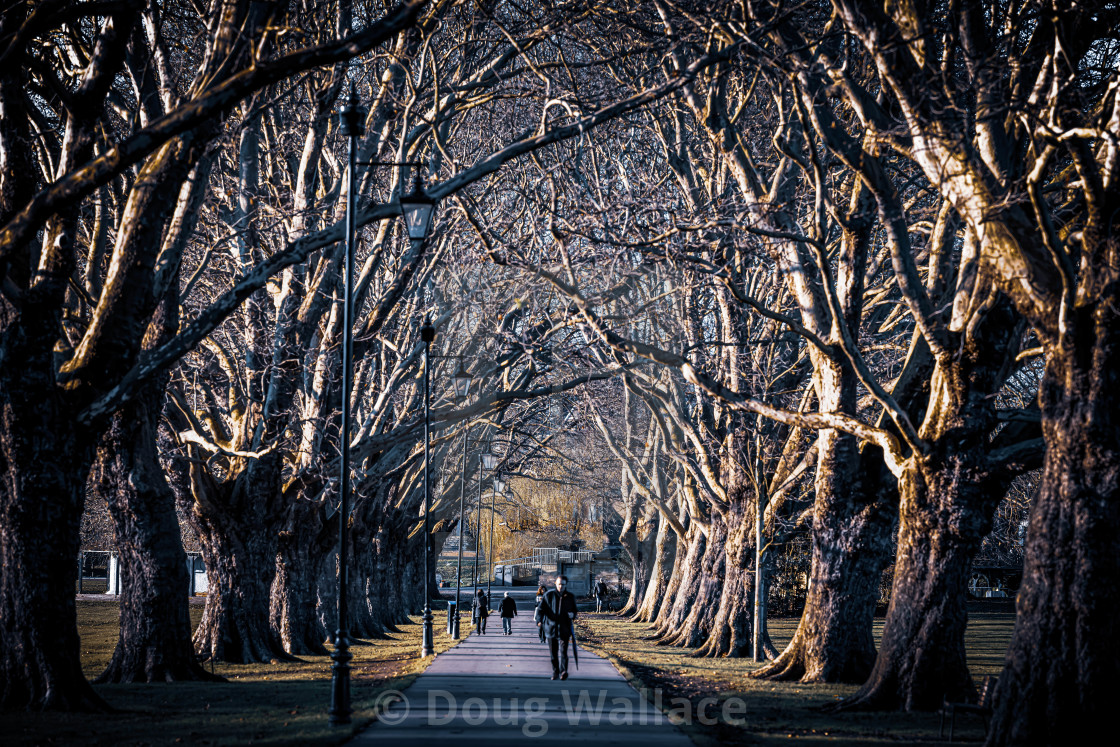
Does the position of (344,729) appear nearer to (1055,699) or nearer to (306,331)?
(1055,699)

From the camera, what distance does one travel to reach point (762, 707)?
557 inches

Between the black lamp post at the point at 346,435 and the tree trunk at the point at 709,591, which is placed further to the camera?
the tree trunk at the point at 709,591

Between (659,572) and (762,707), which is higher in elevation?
(659,572)

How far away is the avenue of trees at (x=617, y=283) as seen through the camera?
9.98 meters

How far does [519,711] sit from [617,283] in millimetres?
10261

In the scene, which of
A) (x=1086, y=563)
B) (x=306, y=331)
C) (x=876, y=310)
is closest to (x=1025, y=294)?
(x=1086, y=563)

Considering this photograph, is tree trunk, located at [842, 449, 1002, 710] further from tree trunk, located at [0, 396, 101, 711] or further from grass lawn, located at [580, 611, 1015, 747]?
tree trunk, located at [0, 396, 101, 711]

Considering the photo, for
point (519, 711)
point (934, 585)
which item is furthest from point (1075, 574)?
point (519, 711)

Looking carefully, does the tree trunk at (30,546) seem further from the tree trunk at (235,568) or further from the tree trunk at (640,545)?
the tree trunk at (640,545)

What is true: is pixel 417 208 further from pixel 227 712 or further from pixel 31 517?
pixel 227 712

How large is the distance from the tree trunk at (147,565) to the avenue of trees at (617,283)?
0.18 ft

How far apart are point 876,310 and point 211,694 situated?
16.2m

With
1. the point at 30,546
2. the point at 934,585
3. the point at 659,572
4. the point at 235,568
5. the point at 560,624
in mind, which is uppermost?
the point at 30,546

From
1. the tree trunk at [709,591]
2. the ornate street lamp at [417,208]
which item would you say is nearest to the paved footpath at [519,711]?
the ornate street lamp at [417,208]
